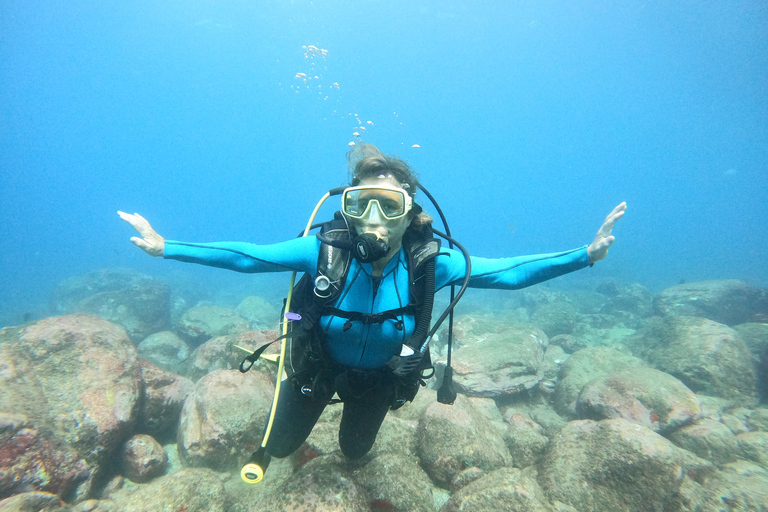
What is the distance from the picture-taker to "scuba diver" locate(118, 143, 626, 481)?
2914 millimetres

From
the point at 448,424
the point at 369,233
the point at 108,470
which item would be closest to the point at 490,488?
the point at 448,424

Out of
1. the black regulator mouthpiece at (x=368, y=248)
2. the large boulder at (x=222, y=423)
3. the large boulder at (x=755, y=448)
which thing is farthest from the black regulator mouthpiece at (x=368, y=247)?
the large boulder at (x=755, y=448)

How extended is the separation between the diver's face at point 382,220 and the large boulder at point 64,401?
14.1 ft

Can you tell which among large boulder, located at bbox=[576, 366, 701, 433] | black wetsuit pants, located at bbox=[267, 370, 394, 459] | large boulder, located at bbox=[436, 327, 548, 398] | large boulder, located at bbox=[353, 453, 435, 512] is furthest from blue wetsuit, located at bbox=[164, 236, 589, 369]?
large boulder, located at bbox=[436, 327, 548, 398]

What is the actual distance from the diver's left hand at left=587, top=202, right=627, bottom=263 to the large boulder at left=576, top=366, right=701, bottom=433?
3.68 m

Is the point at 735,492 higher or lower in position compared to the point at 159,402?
higher

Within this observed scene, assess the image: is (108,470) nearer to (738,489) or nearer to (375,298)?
(375,298)

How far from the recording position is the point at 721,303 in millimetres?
13234

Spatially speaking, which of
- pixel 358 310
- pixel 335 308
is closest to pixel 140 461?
pixel 335 308

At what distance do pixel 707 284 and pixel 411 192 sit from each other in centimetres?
A: 1928

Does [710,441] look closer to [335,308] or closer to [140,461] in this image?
[335,308]

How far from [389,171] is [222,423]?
409 cm

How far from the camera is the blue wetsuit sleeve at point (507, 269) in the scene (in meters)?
3.24

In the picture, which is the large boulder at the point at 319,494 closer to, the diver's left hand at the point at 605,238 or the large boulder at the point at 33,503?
the large boulder at the point at 33,503
